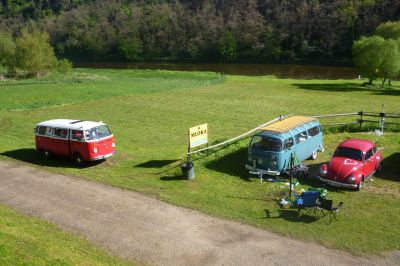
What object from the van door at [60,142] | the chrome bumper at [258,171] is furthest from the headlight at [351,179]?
the van door at [60,142]

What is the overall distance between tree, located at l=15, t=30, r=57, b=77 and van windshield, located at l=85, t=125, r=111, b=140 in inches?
2372

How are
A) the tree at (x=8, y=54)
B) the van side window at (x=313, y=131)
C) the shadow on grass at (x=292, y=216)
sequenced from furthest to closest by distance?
the tree at (x=8, y=54) → the van side window at (x=313, y=131) → the shadow on grass at (x=292, y=216)

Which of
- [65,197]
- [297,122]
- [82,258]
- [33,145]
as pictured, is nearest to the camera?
[82,258]

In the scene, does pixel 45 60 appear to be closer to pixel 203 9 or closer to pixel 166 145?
pixel 166 145

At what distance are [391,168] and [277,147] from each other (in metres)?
6.19

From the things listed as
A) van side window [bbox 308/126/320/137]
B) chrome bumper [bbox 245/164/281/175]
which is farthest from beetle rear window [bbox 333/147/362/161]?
chrome bumper [bbox 245/164/281/175]

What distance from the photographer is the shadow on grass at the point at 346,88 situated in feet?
171

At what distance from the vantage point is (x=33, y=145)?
2617 centimetres

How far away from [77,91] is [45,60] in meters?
29.3

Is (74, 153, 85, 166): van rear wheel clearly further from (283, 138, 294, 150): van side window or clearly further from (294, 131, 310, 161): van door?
(294, 131, 310, 161): van door

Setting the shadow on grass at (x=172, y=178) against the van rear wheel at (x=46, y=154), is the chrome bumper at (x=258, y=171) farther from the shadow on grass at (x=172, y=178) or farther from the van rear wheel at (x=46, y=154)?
the van rear wheel at (x=46, y=154)

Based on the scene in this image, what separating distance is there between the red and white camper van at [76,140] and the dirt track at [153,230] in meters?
2.54

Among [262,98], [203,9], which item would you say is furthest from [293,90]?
[203,9]

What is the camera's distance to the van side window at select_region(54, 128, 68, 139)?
21.9 meters
